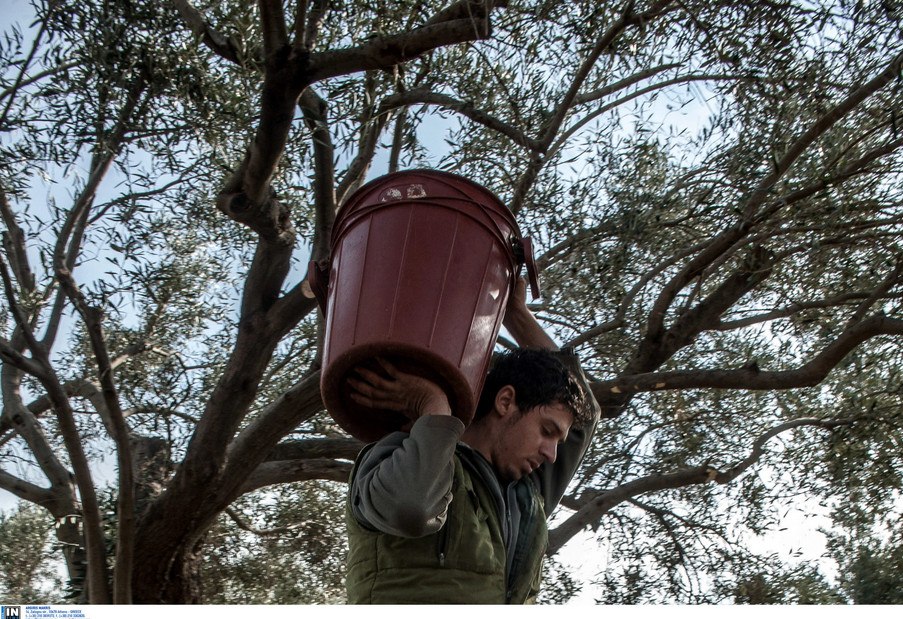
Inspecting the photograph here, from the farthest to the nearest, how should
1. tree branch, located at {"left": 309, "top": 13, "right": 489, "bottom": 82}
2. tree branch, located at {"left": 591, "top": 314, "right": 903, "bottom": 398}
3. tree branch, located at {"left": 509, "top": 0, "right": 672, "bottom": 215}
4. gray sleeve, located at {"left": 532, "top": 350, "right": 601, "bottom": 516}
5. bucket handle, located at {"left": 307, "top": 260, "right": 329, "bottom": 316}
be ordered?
tree branch, located at {"left": 591, "top": 314, "right": 903, "bottom": 398} → tree branch, located at {"left": 509, "top": 0, "right": 672, "bottom": 215} → tree branch, located at {"left": 309, "top": 13, "right": 489, "bottom": 82} → gray sleeve, located at {"left": 532, "top": 350, "right": 601, "bottom": 516} → bucket handle, located at {"left": 307, "top": 260, "right": 329, "bottom": 316}

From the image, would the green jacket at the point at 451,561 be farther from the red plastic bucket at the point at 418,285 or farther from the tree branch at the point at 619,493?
the tree branch at the point at 619,493

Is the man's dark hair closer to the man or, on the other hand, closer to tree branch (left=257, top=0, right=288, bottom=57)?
the man

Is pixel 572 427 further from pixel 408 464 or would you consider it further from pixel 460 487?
pixel 408 464

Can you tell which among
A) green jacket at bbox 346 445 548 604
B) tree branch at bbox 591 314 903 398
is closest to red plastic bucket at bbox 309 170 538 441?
green jacket at bbox 346 445 548 604

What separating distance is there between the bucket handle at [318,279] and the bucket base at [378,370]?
367 mm

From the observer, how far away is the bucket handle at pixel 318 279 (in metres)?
2.40

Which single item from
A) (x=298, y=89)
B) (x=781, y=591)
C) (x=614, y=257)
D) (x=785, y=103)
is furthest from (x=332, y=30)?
(x=781, y=591)

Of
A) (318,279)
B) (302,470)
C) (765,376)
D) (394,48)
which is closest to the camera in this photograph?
(318,279)

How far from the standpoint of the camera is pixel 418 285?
2.06 m

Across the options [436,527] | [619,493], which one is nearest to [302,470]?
[619,493]

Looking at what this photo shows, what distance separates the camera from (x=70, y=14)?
15.7 ft

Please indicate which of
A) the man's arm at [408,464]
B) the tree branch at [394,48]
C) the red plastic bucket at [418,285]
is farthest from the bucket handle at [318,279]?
the tree branch at [394,48]

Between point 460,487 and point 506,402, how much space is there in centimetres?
32

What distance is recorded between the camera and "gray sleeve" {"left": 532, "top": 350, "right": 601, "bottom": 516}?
8.21 ft
